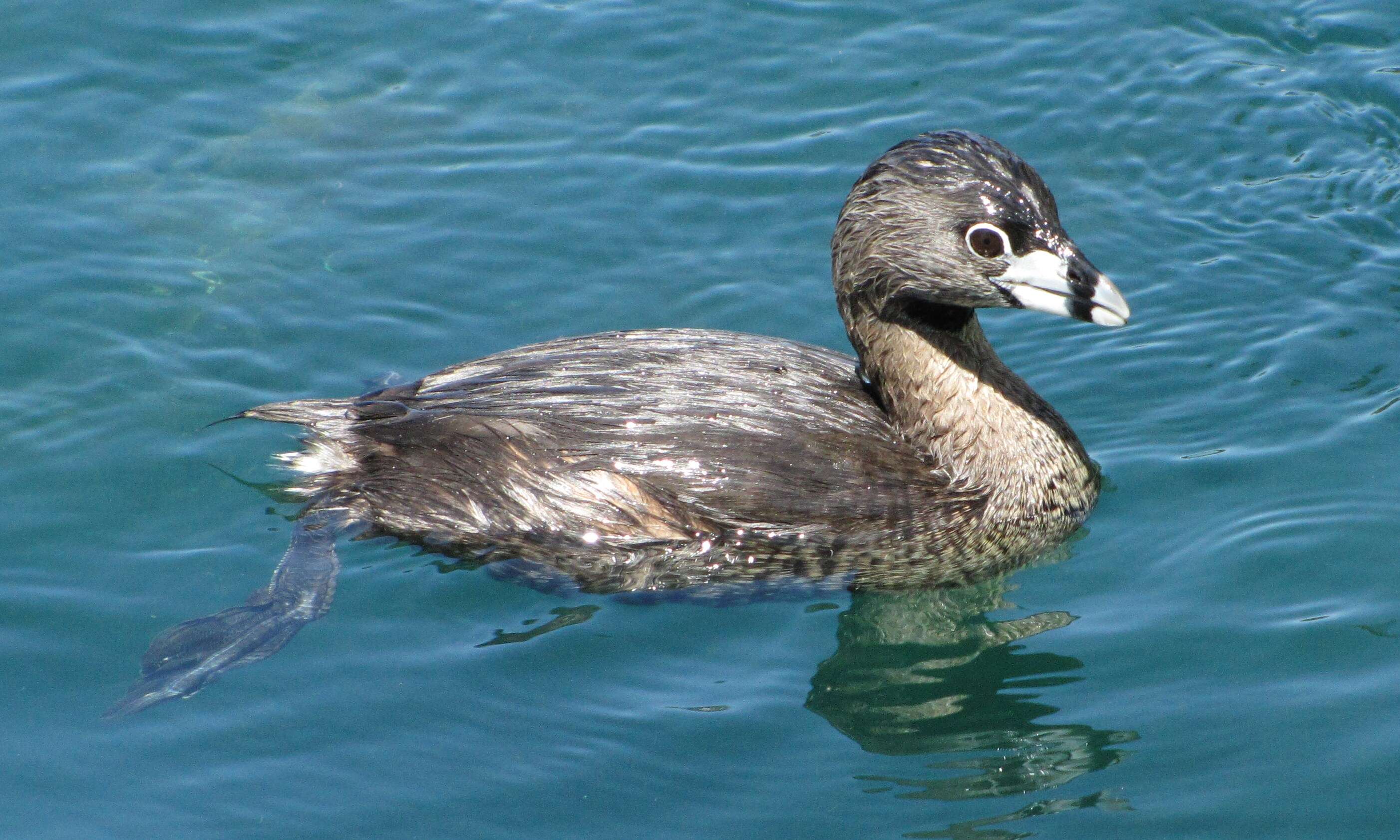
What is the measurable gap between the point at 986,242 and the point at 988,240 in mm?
11

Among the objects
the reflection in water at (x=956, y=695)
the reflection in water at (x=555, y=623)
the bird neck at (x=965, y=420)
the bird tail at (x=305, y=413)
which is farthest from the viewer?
the bird tail at (x=305, y=413)

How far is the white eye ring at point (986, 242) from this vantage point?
721 cm

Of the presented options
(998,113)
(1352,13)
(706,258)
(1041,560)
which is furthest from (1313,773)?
(1352,13)

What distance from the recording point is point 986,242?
7234 mm

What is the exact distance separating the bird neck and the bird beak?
54cm

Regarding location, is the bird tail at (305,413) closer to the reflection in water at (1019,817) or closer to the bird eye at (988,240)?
the bird eye at (988,240)

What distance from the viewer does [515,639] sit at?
7129mm

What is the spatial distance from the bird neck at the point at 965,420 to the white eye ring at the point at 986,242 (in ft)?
1.74

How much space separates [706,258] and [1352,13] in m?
4.89

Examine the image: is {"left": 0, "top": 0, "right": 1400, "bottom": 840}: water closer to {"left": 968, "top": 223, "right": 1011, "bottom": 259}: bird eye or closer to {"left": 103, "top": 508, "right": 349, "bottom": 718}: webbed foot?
{"left": 103, "top": 508, "right": 349, "bottom": 718}: webbed foot

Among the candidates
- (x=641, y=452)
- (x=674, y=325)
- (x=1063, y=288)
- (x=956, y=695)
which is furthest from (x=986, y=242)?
(x=674, y=325)

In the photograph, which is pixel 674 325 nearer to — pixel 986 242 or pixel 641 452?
pixel 641 452

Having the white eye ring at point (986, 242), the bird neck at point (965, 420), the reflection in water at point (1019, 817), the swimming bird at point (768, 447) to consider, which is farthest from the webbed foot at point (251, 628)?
the white eye ring at point (986, 242)

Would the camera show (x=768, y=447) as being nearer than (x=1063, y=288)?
No
